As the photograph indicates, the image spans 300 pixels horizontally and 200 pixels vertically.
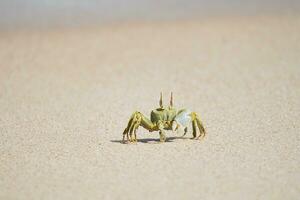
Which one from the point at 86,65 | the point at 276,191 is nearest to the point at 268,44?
the point at 86,65

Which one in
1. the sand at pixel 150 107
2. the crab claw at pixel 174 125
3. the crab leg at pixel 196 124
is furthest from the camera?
the crab leg at pixel 196 124

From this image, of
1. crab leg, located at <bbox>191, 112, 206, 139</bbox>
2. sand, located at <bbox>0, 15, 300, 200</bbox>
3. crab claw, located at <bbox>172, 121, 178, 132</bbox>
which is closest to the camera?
sand, located at <bbox>0, 15, 300, 200</bbox>

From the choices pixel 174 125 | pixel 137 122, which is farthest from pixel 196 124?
pixel 137 122

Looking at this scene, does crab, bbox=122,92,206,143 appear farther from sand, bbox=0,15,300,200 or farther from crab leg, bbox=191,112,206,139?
sand, bbox=0,15,300,200

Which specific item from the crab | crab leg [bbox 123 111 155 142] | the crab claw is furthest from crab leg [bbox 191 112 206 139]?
crab leg [bbox 123 111 155 142]

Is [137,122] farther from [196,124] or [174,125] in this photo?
[196,124]

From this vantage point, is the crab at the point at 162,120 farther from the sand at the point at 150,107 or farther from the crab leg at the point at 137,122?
the sand at the point at 150,107

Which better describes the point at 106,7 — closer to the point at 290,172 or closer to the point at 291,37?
the point at 291,37

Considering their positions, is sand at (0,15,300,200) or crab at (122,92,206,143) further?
crab at (122,92,206,143)

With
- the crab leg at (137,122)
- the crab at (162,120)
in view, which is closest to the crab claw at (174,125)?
the crab at (162,120)
